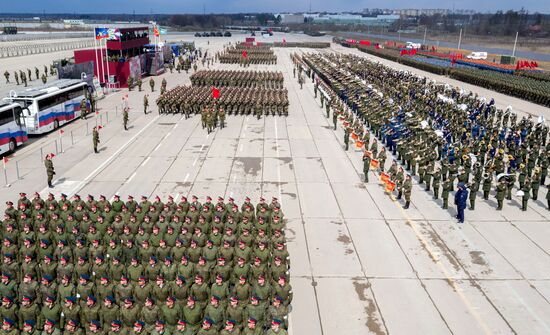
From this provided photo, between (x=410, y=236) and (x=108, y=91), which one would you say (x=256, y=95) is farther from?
(x=410, y=236)

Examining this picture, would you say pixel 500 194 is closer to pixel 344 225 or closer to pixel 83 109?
pixel 344 225

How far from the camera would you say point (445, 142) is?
23.8 meters

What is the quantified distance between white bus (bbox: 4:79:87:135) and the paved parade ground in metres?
0.84

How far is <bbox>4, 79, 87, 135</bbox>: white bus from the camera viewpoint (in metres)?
25.2

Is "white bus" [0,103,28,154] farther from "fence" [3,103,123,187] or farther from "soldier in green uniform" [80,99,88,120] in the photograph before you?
"soldier in green uniform" [80,99,88,120]

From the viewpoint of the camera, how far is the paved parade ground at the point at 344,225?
10703mm

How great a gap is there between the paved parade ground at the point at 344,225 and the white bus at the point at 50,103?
0.84 m

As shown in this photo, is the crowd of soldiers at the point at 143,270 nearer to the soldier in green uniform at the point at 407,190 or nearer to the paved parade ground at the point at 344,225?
the paved parade ground at the point at 344,225

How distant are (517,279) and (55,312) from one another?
36.8 ft

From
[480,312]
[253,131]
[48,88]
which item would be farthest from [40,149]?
[480,312]

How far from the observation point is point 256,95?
35406mm

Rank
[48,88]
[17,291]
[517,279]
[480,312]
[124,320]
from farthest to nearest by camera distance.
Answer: [48,88] < [517,279] < [480,312] < [17,291] < [124,320]

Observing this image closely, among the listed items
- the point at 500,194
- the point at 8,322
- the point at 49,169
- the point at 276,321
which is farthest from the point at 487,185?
the point at 49,169

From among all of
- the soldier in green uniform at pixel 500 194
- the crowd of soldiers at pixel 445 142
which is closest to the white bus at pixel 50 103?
the crowd of soldiers at pixel 445 142
